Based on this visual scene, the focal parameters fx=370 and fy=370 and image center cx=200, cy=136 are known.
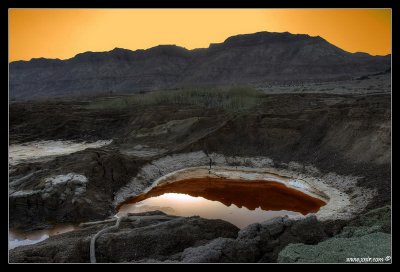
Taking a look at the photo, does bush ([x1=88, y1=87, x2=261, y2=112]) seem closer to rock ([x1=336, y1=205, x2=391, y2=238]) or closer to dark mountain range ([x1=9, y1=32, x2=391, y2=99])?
rock ([x1=336, y1=205, x2=391, y2=238])

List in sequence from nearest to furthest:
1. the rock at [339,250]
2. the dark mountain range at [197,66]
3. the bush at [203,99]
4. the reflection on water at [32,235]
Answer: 1. the rock at [339,250]
2. the reflection on water at [32,235]
3. the bush at [203,99]
4. the dark mountain range at [197,66]

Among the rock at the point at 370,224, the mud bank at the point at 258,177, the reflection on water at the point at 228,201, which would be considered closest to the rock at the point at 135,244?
the rock at the point at 370,224

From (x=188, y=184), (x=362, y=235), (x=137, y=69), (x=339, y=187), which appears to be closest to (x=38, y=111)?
(x=188, y=184)

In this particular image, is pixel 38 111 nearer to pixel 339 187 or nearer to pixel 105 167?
pixel 105 167

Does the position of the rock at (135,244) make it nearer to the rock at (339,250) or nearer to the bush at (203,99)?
the rock at (339,250)

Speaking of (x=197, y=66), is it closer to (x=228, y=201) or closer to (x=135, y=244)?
(x=228, y=201)

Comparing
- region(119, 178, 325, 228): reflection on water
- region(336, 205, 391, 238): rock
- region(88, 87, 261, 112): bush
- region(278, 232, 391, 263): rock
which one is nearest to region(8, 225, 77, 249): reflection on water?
region(119, 178, 325, 228): reflection on water
